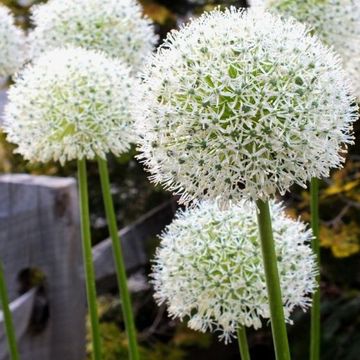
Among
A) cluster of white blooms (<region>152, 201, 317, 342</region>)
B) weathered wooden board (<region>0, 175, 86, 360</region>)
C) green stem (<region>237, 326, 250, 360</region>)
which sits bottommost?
green stem (<region>237, 326, 250, 360</region>)

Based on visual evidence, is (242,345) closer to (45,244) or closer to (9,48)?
(9,48)

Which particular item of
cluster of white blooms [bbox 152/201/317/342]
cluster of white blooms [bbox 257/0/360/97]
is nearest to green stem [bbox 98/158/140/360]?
cluster of white blooms [bbox 152/201/317/342]

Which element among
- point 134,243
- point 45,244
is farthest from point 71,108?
point 134,243

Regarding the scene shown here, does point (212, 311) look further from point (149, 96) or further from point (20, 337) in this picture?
point (20, 337)

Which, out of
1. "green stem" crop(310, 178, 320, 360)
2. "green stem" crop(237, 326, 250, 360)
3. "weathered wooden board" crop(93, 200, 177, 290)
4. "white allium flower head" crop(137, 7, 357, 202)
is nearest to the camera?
"white allium flower head" crop(137, 7, 357, 202)

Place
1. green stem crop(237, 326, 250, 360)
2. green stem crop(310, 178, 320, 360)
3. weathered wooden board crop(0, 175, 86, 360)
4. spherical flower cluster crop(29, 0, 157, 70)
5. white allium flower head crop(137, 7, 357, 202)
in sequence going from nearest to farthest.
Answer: white allium flower head crop(137, 7, 357, 202), green stem crop(237, 326, 250, 360), green stem crop(310, 178, 320, 360), spherical flower cluster crop(29, 0, 157, 70), weathered wooden board crop(0, 175, 86, 360)

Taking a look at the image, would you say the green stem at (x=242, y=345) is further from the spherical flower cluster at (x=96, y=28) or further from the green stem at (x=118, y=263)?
the spherical flower cluster at (x=96, y=28)

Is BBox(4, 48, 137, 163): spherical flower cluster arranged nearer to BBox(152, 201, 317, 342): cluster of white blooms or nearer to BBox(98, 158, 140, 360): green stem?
BBox(98, 158, 140, 360): green stem
